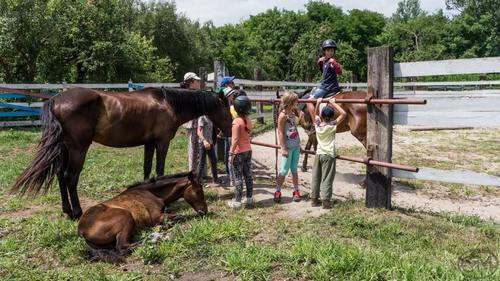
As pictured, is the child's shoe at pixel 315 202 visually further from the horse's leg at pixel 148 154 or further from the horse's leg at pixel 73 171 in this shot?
the horse's leg at pixel 73 171

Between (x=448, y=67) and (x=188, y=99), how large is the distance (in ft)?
11.0

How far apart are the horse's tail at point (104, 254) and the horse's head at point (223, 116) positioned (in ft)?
8.96

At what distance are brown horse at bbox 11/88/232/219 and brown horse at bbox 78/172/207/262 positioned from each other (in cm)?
85

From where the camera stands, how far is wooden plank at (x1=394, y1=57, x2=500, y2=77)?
14.9 ft

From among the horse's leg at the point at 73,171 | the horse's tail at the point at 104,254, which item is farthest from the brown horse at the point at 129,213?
the horse's leg at the point at 73,171

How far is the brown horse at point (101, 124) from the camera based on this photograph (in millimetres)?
4754

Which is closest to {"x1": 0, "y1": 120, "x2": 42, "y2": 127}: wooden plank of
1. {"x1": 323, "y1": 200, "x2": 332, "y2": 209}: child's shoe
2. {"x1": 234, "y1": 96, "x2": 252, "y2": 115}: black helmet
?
{"x1": 234, "y1": 96, "x2": 252, "y2": 115}: black helmet

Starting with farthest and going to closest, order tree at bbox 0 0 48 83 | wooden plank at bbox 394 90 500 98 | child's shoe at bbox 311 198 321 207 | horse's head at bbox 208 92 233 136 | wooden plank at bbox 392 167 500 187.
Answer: tree at bbox 0 0 48 83
wooden plank at bbox 394 90 500 98
horse's head at bbox 208 92 233 136
child's shoe at bbox 311 198 321 207
wooden plank at bbox 392 167 500 187

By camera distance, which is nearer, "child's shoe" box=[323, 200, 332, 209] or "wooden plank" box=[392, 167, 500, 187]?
"wooden plank" box=[392, 167, 500, 187]

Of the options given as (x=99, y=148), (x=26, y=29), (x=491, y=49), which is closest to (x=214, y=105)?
(x=99, y=148)

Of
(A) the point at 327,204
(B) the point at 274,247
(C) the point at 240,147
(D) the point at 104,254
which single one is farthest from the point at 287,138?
(D) the point at 104,254

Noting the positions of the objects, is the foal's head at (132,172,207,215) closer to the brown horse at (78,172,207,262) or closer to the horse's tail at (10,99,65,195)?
the brown horse at (78,172,207,262)

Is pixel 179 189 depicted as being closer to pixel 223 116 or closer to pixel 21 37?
pixel 223 116

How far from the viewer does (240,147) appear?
5.12m
